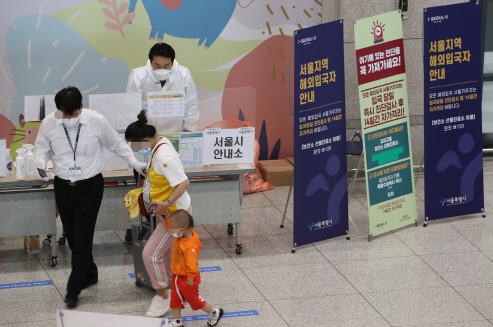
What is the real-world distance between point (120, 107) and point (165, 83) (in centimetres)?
50

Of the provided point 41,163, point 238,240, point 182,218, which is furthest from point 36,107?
point 238,240

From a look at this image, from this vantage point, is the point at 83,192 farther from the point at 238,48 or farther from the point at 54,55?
the point at 238,48

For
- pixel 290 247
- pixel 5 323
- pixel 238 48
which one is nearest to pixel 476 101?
pixel 290 247

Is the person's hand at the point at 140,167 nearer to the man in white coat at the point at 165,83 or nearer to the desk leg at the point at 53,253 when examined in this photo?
the man in white coat at the point at 165,83

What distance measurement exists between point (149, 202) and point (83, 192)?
0.55 metres

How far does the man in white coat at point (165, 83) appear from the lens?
5.48 metres

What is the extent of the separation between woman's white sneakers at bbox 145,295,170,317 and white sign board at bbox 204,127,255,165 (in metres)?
1.39

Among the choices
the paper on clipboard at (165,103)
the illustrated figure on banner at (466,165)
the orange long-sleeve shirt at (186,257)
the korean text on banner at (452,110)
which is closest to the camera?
the orange long-sleeve shirt at (186,257)

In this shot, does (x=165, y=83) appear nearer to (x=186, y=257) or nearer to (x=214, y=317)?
(x=186, y=257)

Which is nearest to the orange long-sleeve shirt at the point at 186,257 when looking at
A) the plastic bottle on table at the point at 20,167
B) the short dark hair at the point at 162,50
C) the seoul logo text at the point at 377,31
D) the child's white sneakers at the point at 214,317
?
the child's white sneakers at the point at 214,317

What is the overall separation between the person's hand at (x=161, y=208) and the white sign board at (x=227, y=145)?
121 centimetres

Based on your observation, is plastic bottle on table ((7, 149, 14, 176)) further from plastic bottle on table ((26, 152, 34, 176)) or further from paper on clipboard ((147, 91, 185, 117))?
paper on clipboard ((147, 91, 185, 117))

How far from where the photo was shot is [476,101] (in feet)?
20.3

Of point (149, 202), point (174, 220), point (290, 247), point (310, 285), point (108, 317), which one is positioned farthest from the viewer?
point (290, 247)
